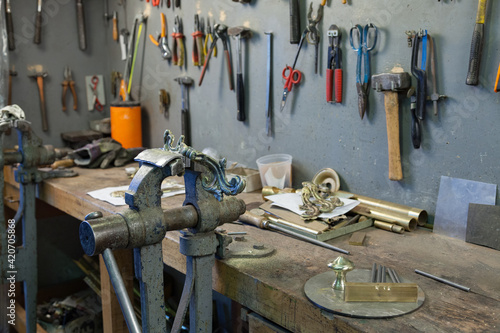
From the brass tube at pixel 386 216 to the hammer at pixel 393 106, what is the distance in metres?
0.14

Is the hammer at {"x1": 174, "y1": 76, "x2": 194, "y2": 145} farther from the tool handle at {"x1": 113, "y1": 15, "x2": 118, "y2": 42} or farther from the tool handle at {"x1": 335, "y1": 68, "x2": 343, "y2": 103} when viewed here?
the tool handle at {"x1": 335, "y1": 68, "x2": 343, "y2": 103}

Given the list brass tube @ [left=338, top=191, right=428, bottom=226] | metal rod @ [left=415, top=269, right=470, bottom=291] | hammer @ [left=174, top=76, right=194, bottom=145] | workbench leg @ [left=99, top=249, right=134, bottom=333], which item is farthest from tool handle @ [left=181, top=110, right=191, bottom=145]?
metal rod @ [left=415, top=269, right=470, bottom=291]

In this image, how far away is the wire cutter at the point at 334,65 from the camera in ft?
6.17

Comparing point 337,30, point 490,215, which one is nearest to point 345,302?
point 490,215

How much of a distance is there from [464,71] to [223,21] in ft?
4.07

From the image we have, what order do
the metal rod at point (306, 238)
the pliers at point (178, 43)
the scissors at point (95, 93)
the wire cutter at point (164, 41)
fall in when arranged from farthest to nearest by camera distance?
1. the scissors at point (95, 93)
2. the wire cutter at point (164, 41)
3. the pliers at point (178, 43)
4. the metal rod at point (306, 238)

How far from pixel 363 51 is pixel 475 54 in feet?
1.40

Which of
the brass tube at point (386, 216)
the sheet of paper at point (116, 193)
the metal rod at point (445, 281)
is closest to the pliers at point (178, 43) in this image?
the sheet of paper at point (116, 193)

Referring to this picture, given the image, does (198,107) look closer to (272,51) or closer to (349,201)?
(272,51)

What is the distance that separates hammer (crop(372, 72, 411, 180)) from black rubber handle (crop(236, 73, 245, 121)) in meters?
0.76

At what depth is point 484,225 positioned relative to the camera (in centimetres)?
152

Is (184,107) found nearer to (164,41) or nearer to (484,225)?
(164,41)

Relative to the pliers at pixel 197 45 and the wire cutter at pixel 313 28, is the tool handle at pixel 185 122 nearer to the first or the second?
the pliers at pixel 197 45

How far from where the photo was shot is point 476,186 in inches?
62.5
